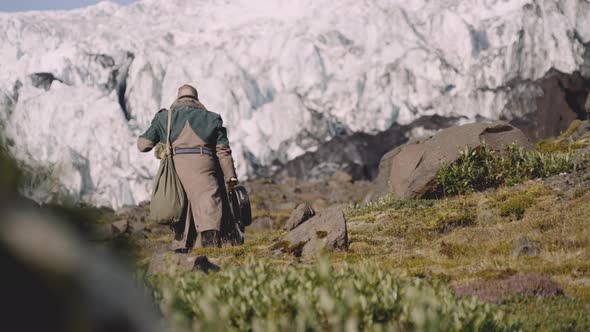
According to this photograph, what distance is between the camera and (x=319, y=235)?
454 inches

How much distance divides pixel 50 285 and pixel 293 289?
3.05 meters

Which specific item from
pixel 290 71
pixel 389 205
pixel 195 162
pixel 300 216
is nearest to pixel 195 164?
pixel 195 162

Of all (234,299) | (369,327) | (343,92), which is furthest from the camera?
(343,92)

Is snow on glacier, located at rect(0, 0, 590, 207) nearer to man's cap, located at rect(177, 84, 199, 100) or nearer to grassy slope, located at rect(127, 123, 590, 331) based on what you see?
man's cap, located at rect(177, 84, 199, 100)

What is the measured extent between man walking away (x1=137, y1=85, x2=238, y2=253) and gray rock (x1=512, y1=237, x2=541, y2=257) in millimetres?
5605

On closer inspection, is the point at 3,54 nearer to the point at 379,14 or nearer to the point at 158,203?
the point at 379,14

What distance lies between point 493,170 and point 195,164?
901cm

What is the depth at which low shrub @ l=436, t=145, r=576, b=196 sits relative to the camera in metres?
17.3

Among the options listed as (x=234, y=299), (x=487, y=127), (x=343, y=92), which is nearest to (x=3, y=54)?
(x=343, y=92)

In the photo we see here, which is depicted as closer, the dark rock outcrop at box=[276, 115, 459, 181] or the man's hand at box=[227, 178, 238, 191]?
the man's hand at box=[227, 178, 238, 191]

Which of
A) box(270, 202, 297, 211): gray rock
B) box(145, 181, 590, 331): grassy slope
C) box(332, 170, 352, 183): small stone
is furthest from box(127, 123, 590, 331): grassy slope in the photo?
box(332, 170, 352, 183): small stone

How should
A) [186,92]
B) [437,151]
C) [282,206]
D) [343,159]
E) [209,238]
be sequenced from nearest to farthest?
[209,238] → [186,92] → [437,151] → [282,206] → [343,159]

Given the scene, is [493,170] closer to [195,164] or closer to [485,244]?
[485,244]

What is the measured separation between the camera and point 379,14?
90.1m
